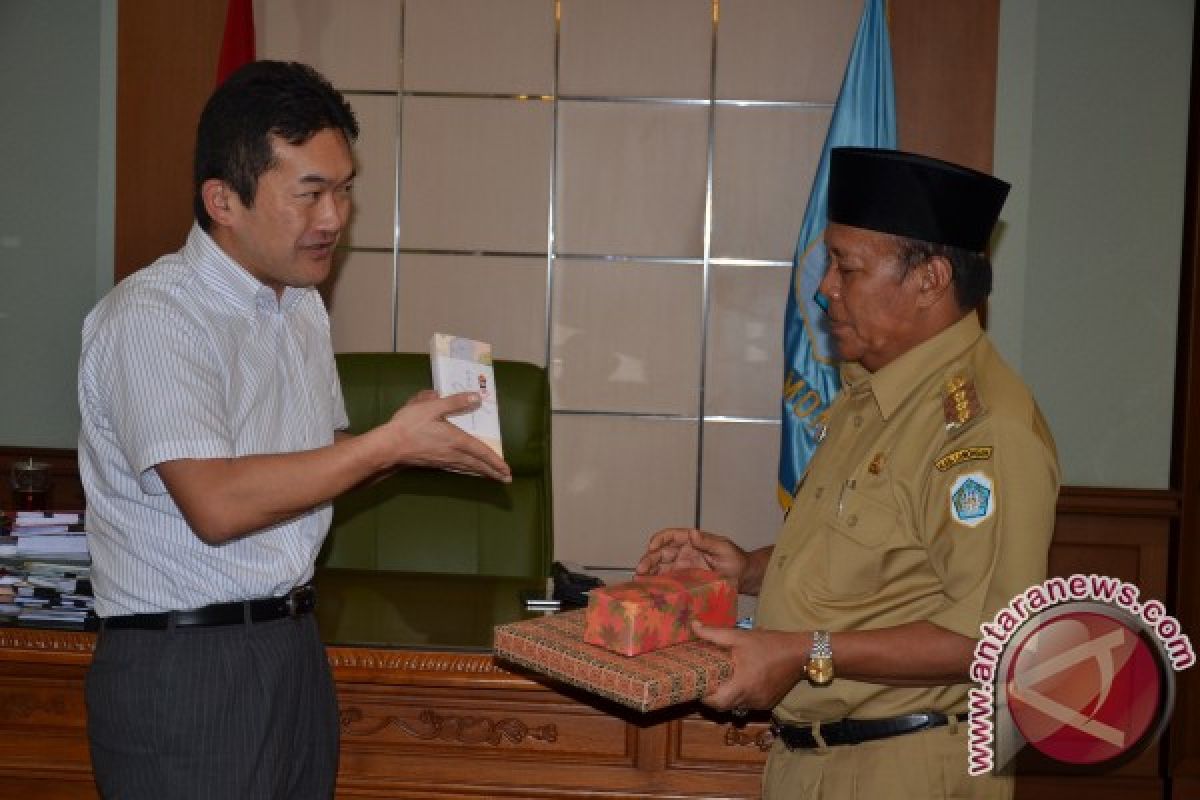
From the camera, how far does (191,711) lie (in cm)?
181

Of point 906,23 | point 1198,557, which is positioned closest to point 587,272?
point 906,23

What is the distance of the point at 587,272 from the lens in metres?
4.54

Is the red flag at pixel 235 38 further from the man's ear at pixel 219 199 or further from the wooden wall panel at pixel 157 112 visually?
the man's ear at pixel 219 199

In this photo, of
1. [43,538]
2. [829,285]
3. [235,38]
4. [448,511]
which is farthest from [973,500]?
[235,38]

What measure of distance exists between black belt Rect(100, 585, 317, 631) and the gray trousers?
0.01m

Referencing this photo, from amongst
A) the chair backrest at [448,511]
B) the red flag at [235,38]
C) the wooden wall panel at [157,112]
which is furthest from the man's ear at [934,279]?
the wooden wall panel at [157,112]

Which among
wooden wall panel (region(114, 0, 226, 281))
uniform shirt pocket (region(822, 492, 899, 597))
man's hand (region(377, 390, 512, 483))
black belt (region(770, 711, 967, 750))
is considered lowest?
black belt (region(770, 711, 967, 750))

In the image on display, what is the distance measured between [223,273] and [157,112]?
2.90m

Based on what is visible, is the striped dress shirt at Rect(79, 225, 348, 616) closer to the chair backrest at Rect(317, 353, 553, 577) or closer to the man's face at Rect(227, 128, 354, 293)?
the man's face at Rect(227, 128, 354, 293)

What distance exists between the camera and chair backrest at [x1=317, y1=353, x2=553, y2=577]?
326cm

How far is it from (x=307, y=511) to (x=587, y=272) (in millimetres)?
2784

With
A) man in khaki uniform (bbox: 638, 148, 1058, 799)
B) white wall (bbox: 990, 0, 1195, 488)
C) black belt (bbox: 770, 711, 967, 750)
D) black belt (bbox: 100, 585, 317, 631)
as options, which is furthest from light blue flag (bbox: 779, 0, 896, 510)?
black belt (bbox: 100, 585, 317, 631)

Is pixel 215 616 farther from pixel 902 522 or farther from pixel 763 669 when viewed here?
pixel 902 522

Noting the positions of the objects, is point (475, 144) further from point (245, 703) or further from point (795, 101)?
point (245, 703)
